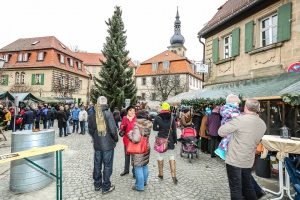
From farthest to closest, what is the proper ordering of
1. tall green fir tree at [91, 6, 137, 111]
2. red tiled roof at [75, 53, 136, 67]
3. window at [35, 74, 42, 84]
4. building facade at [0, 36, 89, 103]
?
red tiled roof at [75, 53, 136, 67]
window at [35, 74, 42, 84]
building facade at [0, 36, 89, 103]
tall green fir tree at [91, 6, 137, 111]

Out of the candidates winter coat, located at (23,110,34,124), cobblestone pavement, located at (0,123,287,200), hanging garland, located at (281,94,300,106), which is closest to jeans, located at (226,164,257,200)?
cobblestone pavement, located at (0,123,287,200)

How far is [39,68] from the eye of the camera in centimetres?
2900

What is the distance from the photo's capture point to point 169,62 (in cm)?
3925

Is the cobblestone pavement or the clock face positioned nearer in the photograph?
the cobblestone pavement

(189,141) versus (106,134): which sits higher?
(106,134)

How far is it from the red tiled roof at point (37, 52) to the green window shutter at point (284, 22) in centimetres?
2819

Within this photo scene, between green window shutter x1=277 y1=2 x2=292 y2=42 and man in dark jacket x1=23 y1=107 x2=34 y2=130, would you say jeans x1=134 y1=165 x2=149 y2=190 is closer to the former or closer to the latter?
green window shutter x1=277 y1=2 x2=292 y2=42

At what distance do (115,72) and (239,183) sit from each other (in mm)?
17839

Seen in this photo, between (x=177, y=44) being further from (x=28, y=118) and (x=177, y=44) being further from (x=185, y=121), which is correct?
(x=185, y=121)

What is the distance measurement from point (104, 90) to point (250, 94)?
599 inches

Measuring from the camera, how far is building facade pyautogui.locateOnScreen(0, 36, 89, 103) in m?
28.5

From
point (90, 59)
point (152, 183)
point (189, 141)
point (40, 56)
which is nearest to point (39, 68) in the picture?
point (40, 56)

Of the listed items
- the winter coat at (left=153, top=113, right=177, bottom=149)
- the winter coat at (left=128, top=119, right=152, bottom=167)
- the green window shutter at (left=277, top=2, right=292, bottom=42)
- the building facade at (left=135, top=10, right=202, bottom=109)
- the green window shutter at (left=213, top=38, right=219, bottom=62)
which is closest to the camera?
the winter coat at (left=128, top=119, right=152, bottom=167)

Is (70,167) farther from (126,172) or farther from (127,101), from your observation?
(127,101)
